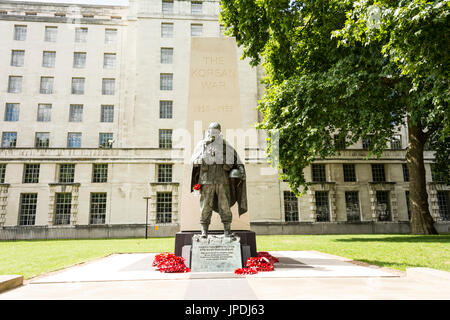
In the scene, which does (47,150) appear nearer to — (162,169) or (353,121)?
(162,169)

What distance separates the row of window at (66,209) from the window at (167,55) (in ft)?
52.2

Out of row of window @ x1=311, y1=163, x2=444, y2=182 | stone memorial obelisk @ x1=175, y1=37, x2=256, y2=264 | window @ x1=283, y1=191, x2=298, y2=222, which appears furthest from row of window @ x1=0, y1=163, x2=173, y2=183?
stone memorial obelisk @ x1=175, y1=37, x2=256, y2=264

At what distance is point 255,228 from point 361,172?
13.4m

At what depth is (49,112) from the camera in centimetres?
3366

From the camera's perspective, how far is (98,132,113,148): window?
33000mm

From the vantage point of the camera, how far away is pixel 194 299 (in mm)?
4531

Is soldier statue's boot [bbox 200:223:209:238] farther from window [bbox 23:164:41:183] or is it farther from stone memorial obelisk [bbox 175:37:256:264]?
window [bbox 23:164:41:183]

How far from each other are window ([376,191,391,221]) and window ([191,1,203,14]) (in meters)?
29.8

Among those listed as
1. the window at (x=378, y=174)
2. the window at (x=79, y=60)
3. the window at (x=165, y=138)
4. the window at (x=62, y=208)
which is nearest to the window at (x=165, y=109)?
the window at (x=165, y=138)

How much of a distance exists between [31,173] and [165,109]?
15472 mm

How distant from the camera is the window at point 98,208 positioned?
3048 cm

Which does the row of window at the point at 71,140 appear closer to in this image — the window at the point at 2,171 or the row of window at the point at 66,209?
the window at the point at 2,171
